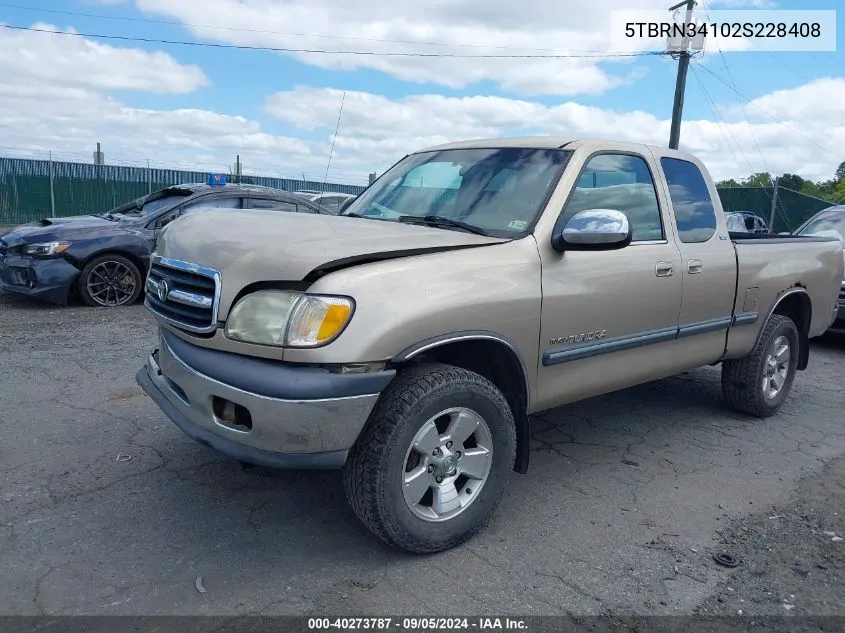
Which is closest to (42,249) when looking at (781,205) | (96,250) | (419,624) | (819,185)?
(96,250)

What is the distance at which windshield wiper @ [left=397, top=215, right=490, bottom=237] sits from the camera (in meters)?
3.63

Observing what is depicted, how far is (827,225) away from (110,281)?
9.32 metres

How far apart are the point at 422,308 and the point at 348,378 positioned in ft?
1.45

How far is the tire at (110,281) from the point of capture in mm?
8336

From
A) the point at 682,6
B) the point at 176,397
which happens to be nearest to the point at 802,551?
the point at 176,397

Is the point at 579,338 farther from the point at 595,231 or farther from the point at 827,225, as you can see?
the point at 827,225

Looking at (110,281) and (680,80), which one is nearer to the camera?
(110,281)

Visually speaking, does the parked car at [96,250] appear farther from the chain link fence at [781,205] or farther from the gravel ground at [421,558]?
the chain link fence at [781,205]

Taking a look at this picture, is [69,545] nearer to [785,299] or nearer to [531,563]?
[531,563]

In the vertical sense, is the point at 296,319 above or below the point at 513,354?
above

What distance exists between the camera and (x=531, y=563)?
3.14 metres

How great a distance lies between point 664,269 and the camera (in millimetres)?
4148

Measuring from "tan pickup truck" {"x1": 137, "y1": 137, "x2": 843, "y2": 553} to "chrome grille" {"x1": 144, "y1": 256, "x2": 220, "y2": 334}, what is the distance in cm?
1

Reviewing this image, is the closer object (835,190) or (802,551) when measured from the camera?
(802,551)
